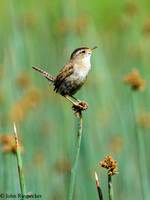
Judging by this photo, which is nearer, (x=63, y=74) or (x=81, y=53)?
(x=63, y=74)

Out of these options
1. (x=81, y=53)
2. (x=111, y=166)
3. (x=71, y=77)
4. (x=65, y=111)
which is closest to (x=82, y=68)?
(x=71, y=77)

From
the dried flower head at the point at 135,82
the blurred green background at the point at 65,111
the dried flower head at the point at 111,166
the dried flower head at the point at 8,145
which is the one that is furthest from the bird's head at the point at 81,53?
the dried flower head at the point at 111,166

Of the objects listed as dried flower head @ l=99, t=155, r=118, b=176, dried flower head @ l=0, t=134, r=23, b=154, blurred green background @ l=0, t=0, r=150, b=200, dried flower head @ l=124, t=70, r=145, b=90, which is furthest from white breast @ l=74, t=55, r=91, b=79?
dried flower head @ l=99, t=155, r=118, b=176

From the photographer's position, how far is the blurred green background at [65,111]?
4113 millimetres

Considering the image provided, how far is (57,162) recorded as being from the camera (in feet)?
14.2

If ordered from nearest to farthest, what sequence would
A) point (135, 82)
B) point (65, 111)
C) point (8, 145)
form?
point (8, 145), point (135, 82), point (65, 111)

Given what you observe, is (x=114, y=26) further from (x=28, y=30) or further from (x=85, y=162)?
(x=85, y=162)

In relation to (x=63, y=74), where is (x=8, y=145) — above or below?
below

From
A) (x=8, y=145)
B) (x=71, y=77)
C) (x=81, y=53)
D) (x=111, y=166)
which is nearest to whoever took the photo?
(x=111, y=166)

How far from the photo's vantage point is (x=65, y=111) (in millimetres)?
4621

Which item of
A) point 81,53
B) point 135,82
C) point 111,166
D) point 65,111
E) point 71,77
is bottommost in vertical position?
point 111,166

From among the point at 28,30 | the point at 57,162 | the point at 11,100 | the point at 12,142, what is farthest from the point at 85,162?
the point at 28,30

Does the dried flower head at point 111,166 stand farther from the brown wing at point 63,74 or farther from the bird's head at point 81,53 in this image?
the bird's head at point 81,53

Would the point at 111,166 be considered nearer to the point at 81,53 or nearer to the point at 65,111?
the point at 81,53
